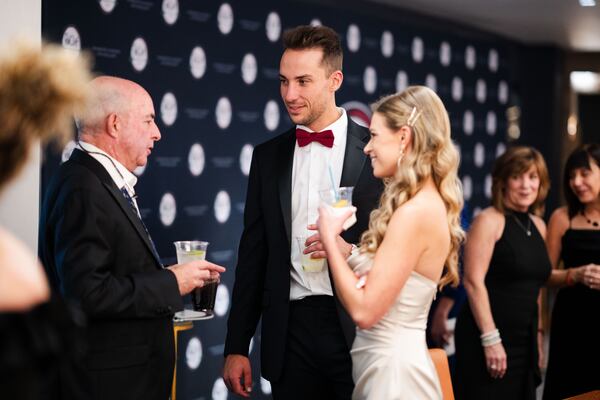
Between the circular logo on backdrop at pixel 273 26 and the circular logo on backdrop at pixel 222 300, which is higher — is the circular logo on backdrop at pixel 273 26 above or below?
above

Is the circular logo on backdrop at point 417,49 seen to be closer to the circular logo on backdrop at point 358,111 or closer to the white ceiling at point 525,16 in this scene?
the white ceiling at point 525,16

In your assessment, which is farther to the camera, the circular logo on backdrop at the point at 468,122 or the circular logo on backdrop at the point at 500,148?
the circular logo on backdrop at the point at 500,148

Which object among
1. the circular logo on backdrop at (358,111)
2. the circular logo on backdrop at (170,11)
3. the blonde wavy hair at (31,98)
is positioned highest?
the circular logo on backdrop at (170,11)

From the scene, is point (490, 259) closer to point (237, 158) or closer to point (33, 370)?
point (237, 158)

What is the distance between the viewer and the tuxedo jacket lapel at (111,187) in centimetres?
258

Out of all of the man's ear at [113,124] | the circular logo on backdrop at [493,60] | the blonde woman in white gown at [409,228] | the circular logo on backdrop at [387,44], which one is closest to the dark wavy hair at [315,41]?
the blonde woman in white gown at [409,228]

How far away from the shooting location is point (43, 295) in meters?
1.26

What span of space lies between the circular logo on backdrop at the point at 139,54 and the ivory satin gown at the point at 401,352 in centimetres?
230

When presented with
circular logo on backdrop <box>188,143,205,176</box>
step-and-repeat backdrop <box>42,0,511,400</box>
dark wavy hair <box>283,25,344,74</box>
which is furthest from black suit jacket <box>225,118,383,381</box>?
circular logo on backdrop <box>188,143,205,176</box>

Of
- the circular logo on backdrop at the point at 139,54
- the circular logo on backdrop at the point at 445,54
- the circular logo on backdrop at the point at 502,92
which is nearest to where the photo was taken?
the circular logo on backdrop at the point at 139,54

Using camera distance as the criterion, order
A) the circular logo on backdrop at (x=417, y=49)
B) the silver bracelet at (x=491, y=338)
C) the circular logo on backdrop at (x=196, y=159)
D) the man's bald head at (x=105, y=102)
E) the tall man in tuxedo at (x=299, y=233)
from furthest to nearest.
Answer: the circular logo on backdrop at (x=417, y=49) < the circular logo on backdrop at (x=196, y=159) < the silver bracelet at (x=491, y=338) < the tall man in tuxedo at (x=299, y=233) < the man's bald head at (x=105, y=102)

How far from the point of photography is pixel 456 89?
7711 millimetres

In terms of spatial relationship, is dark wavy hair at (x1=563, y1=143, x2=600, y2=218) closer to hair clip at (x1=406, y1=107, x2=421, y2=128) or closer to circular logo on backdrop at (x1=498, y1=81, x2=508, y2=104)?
hair clip at (x1=406, y1=107, x2=421, y2=128)

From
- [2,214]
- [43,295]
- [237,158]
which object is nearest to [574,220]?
[237,158]
